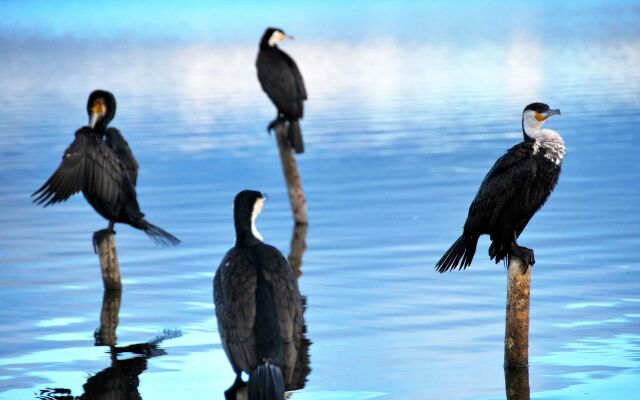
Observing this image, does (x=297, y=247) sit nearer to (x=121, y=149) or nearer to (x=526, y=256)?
(x=121, y=149)

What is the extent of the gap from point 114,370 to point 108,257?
7.33 feet

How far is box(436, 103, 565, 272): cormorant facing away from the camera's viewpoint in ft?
26.7

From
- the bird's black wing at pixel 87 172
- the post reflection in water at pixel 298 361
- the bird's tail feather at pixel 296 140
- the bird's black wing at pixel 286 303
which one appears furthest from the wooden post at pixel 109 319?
the bird's tail feather at pixel 296 140

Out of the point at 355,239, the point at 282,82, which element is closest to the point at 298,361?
the point at 355,239

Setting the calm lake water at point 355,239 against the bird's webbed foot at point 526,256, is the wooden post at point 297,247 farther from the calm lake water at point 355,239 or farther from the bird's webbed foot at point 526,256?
the bird's webbed foot at point 526,256

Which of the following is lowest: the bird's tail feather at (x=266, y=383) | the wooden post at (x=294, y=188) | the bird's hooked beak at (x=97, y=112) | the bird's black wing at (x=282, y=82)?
the bird's tail feather at (x=266, y=383)

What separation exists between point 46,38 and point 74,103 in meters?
41.5

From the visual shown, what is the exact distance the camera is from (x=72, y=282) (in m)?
11.2

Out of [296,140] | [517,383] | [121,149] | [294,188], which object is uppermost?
[296,140]

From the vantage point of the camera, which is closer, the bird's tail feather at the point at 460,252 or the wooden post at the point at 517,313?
the wooden post at the point at 517,313

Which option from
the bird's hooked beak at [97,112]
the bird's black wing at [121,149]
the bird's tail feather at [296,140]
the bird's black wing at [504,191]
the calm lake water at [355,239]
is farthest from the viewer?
the bird's tail feather at [296,140]

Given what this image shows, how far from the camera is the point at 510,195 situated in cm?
816

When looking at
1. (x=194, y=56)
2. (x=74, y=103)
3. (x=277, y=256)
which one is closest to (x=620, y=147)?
(x=277, y=256)

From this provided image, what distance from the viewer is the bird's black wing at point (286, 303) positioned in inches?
261
